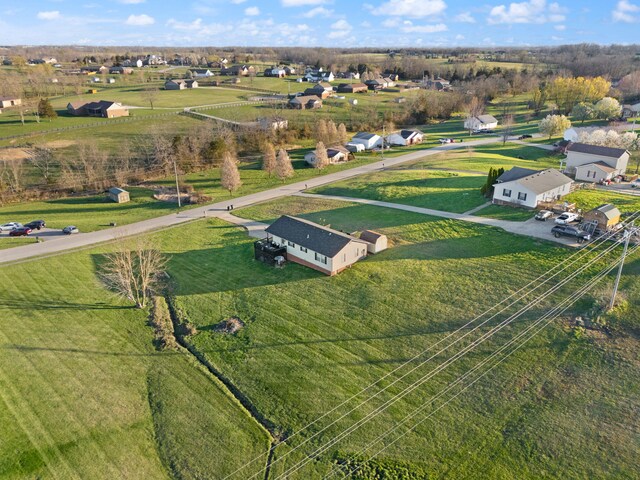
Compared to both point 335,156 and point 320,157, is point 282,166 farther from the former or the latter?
point 335,156

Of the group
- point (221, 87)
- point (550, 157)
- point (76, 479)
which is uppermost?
point (221, 87)

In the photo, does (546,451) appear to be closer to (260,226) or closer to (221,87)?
(260,226)

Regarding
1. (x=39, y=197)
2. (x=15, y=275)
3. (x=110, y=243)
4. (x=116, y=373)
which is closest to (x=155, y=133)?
(x=39, y=197)

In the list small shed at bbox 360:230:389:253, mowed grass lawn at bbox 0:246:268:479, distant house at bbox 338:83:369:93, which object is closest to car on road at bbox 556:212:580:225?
small shed at bbox 360:230:389:253

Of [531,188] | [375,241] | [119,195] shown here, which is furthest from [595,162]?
[119,195]

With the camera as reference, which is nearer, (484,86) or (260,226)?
(260,226)

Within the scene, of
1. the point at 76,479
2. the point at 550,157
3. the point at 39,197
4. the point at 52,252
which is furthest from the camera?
the point at 550,157
